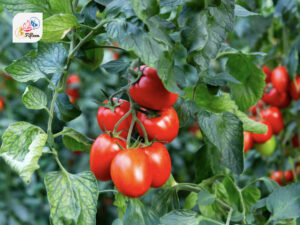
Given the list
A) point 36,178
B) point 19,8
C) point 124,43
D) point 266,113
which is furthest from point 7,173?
point 124,43

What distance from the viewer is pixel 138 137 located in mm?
546

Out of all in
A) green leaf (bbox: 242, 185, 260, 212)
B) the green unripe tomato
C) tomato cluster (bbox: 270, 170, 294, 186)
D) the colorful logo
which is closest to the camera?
the colorful logo

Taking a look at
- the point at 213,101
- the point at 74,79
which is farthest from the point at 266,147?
the point at 74,79

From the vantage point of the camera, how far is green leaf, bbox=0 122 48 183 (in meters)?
0.46

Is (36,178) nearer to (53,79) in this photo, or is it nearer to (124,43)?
(53,79)

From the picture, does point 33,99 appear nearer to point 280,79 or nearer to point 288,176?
point 280,79

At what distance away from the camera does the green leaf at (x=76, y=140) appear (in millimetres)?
581

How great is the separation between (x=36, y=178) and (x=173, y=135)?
5.23ft

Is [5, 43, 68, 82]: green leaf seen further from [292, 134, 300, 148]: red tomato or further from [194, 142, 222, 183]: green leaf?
[292, 134, 300, 148]: red tomato

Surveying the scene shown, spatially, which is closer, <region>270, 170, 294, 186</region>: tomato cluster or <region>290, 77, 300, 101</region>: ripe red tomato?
<region>290, 77, 300, 101</region>: ripe red tomato

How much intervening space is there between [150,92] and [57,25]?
152 millimetres

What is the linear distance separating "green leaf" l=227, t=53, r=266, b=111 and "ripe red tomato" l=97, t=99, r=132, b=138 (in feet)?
0.89

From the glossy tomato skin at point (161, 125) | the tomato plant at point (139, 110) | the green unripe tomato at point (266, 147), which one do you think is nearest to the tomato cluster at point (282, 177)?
the green unripe tomato at point (266, 147)

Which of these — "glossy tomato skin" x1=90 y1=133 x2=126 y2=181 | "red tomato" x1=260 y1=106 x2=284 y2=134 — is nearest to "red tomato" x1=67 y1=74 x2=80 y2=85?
"red tomato" x1=260 y1=106 x2=284 y2=134
